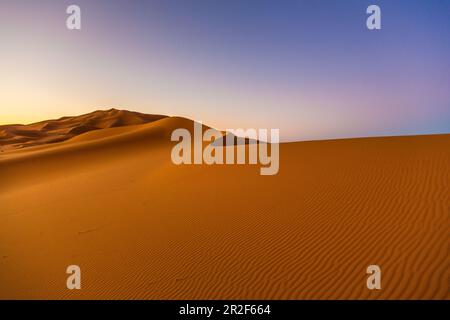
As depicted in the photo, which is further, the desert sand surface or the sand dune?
the sand dune

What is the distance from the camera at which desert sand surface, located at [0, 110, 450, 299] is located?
496 cm

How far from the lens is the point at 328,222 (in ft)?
22.6

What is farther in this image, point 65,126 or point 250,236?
point 65,126

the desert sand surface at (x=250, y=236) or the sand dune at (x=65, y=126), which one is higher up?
the sand dune at (x=65, y=126)

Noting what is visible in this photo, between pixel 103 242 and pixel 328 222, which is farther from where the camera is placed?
pixel 103 242

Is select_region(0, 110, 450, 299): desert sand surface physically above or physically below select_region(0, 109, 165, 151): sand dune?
below

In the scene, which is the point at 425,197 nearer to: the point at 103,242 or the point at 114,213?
the point at 103,242

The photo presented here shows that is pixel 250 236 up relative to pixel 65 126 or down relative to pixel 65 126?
down

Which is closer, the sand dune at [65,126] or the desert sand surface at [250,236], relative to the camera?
the desert sand surface at [250,236]

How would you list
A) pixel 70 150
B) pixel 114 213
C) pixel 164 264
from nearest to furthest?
pixel 164 264 → pixel 114 213 → pixel 70 150

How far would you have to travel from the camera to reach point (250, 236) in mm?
6758

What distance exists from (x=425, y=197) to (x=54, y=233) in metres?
11.6

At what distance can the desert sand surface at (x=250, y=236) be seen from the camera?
4965mm

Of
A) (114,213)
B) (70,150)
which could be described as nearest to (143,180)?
(114,213)
